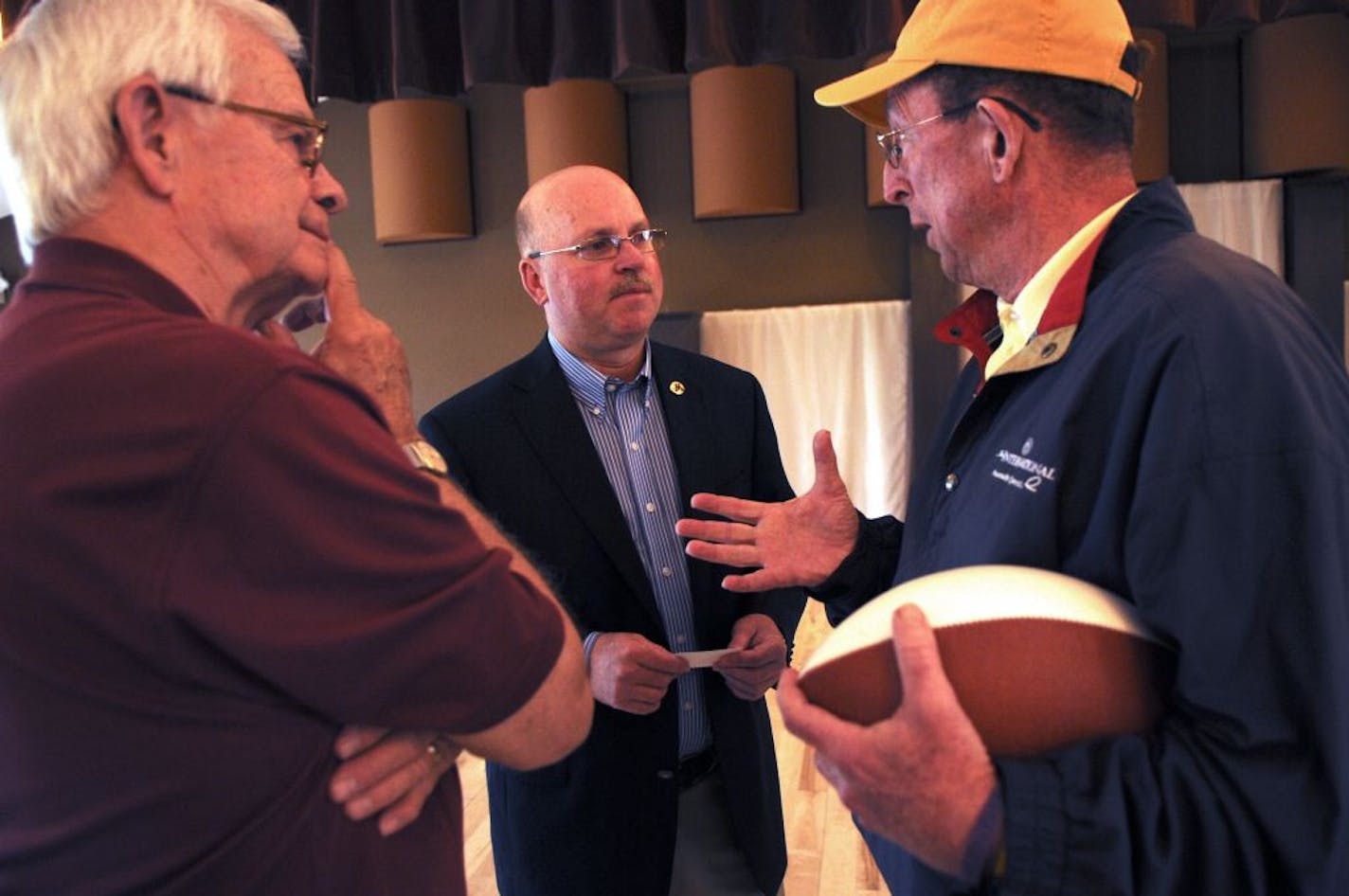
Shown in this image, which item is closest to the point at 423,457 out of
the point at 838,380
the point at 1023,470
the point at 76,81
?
the point at 76,81

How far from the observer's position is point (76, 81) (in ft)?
2.92

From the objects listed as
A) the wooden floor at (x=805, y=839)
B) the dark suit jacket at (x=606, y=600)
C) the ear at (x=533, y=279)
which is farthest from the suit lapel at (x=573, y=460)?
the wooden floor at (x=805, y=839)

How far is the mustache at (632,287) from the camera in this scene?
6.84 feet

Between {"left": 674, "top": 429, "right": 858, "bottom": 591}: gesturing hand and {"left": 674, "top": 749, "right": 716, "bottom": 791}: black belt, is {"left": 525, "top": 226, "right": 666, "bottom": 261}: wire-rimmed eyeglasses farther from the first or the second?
{"left": 674, "top": 749, "right": 716, "bottom": 791}: black belt

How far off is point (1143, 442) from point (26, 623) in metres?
0.96

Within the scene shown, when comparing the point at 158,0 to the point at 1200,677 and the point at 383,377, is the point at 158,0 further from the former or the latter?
the point at 1200,677

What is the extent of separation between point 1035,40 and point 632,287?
1056mm

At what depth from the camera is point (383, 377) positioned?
45.8 inches

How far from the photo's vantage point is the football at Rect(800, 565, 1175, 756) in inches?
35.8

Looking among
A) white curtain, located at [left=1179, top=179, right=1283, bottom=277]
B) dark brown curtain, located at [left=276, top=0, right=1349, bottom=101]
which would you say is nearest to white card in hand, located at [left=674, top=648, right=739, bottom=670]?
dark brown curtain, located at [left=276, top=0, right=1349, bottom=101]

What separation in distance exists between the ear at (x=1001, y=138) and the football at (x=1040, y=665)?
54 centimetres

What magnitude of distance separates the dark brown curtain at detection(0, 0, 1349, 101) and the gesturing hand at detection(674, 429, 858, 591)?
2622 mm

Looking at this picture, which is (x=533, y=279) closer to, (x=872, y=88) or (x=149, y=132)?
(x=872, y=88)

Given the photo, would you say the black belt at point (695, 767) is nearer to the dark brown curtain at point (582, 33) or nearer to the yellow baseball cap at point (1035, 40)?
the yellow baseball cap at point (1035, 40)
